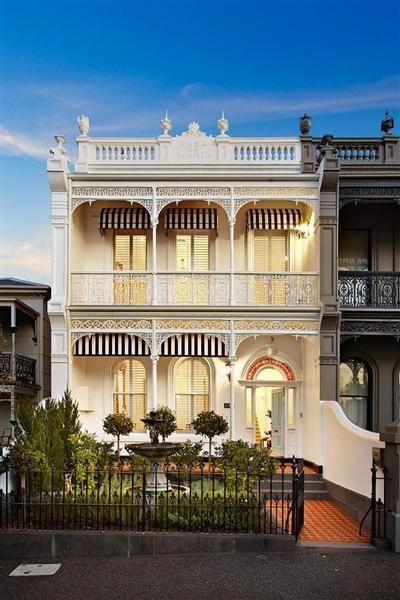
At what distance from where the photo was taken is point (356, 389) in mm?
19062

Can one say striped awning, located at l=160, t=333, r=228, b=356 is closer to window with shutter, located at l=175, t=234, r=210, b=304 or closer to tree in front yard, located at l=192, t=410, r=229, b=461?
tree in front yard, located at l=192, t=410, r=229, b=461

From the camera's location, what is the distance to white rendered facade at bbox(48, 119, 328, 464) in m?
17.2

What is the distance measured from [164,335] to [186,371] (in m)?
1.90

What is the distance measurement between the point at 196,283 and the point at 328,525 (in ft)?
24.8

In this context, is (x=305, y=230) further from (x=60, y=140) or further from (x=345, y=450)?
(x=60, y=140)

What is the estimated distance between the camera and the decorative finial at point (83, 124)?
59.5 feet

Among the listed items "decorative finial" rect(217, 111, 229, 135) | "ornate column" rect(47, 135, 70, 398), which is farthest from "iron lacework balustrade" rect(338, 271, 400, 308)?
"ornate column" rect(47, 135, 70, 398)

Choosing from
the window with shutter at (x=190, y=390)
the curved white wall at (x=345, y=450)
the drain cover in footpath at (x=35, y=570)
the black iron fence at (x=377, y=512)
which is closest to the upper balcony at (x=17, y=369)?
the window with shutter at (x=190, y=390)

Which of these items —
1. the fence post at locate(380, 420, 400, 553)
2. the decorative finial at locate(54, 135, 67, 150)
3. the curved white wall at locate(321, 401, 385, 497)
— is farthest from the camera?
the decorative finial at locate(54, 135, 67, 150)

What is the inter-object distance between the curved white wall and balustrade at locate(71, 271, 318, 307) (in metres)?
3.08

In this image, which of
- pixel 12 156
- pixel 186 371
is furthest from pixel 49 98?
pixel 186 371

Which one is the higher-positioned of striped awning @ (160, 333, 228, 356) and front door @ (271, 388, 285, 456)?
striped awning @ (160, 333, 228, 356)

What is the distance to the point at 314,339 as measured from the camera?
1712 centimetres

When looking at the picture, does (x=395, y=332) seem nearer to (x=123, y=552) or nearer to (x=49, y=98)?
(x=123, y=552)
